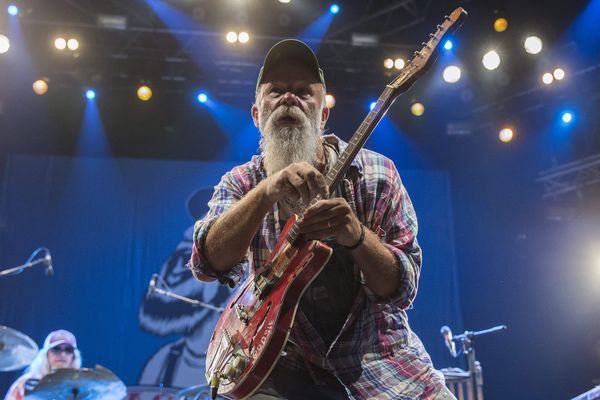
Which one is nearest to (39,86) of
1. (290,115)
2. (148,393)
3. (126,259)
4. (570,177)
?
(126,259)

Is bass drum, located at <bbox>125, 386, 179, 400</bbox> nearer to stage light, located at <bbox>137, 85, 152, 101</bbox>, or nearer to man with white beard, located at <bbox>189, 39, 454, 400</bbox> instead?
stage light, located at <bbox>137, 85, 152, 101</bbox>

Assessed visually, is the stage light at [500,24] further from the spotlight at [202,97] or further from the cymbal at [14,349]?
the cymbal at [14,349]

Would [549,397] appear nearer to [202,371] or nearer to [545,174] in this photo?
[545,174]

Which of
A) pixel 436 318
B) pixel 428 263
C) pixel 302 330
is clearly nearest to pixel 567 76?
pixel 428 263

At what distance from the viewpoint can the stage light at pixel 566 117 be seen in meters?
9.32

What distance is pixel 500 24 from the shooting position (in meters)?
8.21

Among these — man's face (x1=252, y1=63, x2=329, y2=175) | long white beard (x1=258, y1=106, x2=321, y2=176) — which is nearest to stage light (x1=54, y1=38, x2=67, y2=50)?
man's face (x1=252, y1=63, x2=329, y2=175)

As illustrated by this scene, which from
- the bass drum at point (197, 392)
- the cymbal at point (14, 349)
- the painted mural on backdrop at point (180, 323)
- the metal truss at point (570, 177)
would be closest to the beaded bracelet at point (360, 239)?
the cymbal at point (14, 349)

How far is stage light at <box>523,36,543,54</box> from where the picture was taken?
27.4ft

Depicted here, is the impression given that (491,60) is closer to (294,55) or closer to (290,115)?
(294,55)

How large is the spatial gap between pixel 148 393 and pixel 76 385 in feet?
11.3

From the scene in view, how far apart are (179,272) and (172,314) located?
678mm

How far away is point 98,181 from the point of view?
30.7 feet

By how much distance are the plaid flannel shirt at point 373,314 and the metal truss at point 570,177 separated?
8144mm
